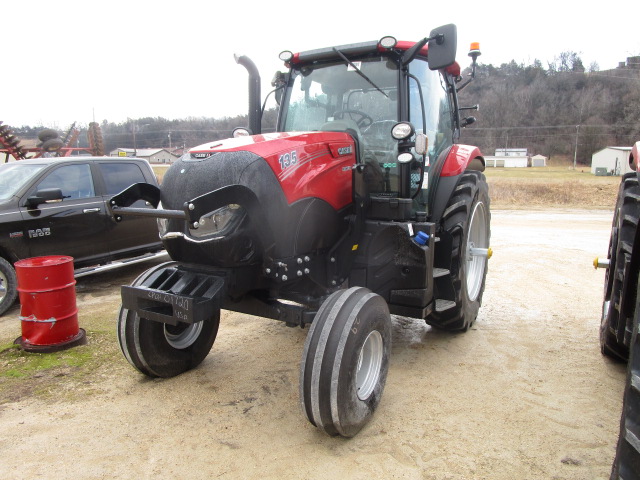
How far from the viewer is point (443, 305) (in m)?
4.02

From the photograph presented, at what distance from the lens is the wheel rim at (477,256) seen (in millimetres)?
4891

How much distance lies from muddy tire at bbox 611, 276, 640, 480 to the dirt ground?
1020mm

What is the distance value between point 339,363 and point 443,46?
2.19 metres

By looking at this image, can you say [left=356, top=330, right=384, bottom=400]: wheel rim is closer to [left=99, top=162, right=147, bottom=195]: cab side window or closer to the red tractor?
the red tractor

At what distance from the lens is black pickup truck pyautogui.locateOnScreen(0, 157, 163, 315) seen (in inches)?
A: 221

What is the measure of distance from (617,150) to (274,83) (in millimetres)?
52730

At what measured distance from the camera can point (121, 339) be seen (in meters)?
3.50

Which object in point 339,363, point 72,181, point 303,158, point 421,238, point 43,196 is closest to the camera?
point 339,363

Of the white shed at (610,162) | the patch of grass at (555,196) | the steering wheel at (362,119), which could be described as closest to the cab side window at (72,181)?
the steering wheel at (362,119)

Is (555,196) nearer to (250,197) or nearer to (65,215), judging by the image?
(65,215)

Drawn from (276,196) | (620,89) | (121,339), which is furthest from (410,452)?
(620,89)

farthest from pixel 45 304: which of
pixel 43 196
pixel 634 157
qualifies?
pixel 634 157

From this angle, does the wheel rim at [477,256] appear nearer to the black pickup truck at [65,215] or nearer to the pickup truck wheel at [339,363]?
the pickup truck wheel at [339,363]

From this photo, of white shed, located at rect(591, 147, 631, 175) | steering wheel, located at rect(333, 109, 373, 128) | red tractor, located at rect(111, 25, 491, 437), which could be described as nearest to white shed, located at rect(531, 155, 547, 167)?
white shed, located at rect(591, 147, 631, 175)
